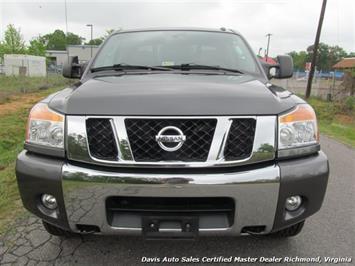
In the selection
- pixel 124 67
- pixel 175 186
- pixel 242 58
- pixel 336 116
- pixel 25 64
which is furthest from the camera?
pixel 25 64

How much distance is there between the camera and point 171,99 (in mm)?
2240

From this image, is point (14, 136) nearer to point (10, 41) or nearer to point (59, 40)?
point (10, 41)

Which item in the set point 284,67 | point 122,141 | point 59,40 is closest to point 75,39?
point 59,40

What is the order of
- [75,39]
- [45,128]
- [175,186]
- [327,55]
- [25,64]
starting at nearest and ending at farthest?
[175,186] → [45,128] → [25,64] → [327,55] → [75,39]

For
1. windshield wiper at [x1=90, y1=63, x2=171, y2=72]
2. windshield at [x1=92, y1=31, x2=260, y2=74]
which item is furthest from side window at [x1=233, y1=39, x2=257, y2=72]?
windshield wiper at [x1=90, y1=63, x2=171, y2=72]

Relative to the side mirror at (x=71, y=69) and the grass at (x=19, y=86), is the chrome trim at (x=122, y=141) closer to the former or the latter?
the side mirror at (x=71, y=69)

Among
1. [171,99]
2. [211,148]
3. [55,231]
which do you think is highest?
[171,99]

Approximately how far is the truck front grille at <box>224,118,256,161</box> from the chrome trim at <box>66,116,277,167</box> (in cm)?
2

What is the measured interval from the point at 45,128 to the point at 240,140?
1267mm

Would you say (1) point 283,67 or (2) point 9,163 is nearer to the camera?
(1) point 283,67

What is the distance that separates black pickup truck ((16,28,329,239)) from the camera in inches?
85.1

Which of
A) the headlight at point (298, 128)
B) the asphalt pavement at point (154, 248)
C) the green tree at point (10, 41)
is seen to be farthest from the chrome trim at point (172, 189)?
the green tree at point (10, 41)

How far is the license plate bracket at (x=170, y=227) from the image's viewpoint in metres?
2.21

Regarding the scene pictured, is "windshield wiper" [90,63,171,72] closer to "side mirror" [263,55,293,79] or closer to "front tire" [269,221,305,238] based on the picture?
"side mirror" [263,55,293,79]
